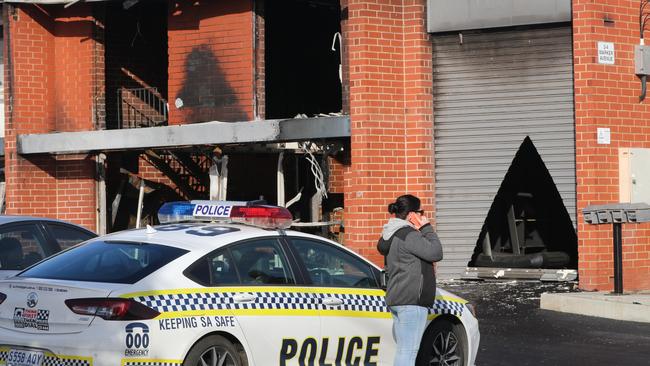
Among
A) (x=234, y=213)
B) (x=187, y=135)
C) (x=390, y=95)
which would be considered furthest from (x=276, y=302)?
(x=187, y=135)

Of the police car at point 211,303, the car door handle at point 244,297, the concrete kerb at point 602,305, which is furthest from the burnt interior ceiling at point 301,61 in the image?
the car door handle at point 244,297

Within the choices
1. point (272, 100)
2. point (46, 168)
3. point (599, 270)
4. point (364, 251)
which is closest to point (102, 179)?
point (46, 168)

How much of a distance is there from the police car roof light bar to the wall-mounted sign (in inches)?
302

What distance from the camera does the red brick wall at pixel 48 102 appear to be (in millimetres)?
21156

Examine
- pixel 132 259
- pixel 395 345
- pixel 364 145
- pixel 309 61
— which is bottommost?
pixel 395 345

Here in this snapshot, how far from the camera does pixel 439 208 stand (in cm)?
1788

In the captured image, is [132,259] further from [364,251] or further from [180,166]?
[180,166]

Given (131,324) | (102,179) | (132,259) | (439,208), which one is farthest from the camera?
(102,179)

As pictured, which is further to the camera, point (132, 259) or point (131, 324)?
point (132, 259)

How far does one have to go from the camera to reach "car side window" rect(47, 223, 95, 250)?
12.6m

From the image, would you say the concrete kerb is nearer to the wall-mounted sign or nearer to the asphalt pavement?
the asphalt pavement

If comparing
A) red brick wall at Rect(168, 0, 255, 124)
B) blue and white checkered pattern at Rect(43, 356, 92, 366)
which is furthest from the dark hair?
red brick wall at Rect(168, 0, 255, 124)

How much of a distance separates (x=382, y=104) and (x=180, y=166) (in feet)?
19.8

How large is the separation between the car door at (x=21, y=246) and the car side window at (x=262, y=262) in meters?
3.54
